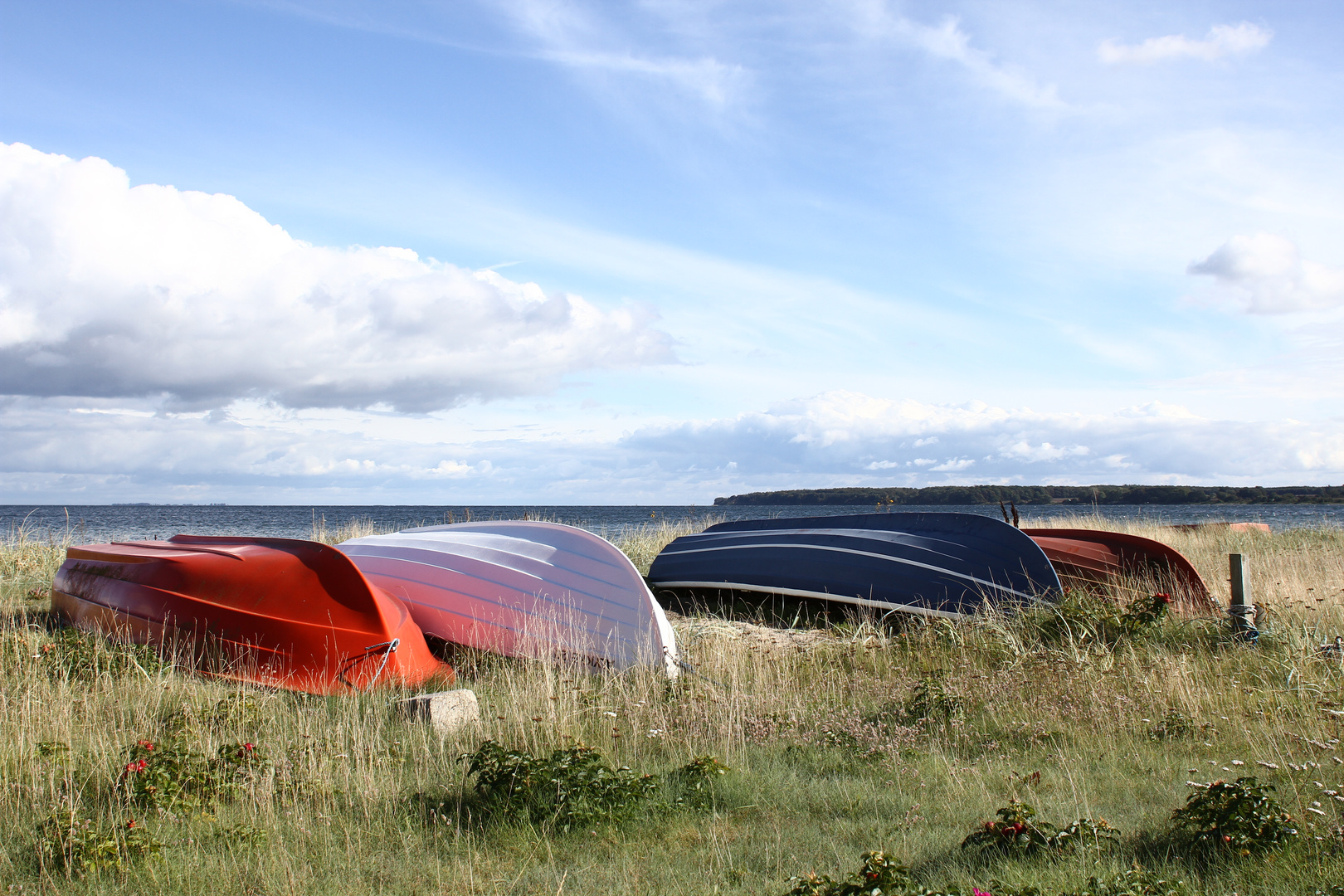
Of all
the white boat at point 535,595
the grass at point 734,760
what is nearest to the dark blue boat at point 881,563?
the grass at point 734,760

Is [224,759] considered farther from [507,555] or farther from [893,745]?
[507,555]

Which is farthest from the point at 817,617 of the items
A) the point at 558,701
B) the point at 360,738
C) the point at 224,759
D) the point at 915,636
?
the point at 224,759

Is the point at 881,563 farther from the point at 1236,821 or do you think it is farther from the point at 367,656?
the point at 1236,821

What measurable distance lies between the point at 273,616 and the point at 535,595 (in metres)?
2.06

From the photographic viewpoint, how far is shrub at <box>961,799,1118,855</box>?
9.73 feet

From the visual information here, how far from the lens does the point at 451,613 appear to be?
7137 mm

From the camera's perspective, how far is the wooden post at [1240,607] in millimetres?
6473

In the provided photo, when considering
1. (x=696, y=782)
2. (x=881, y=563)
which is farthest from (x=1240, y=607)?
(x=696, y=782)

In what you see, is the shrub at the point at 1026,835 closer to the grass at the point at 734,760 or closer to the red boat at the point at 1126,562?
the grass at the point at 734,760

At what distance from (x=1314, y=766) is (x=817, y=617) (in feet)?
17.1

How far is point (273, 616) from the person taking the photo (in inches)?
243

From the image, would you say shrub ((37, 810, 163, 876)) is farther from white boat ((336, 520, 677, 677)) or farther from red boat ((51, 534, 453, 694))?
white boat ((336, 520, 677, 677))

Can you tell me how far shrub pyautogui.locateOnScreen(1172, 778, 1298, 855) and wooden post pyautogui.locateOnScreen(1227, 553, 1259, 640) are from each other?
3991 mm

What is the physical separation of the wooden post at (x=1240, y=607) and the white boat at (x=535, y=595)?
4543 mm
